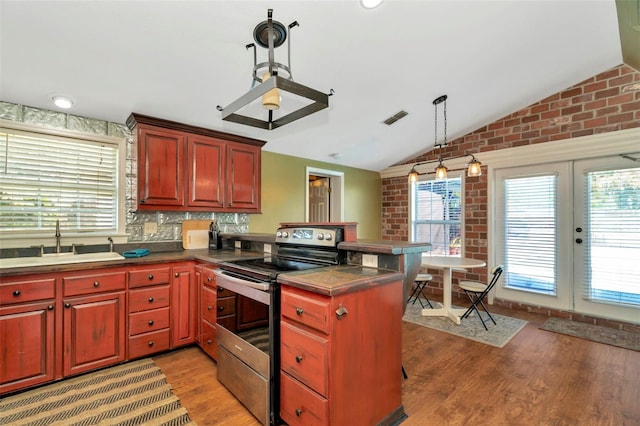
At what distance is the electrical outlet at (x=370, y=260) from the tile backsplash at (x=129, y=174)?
224cm

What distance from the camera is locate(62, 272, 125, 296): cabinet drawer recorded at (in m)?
2.19

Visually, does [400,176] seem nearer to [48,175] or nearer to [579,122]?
[579,122]

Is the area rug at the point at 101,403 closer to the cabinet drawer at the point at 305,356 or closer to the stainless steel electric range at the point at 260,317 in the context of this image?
the stainless steel electric range at the point at 260,317

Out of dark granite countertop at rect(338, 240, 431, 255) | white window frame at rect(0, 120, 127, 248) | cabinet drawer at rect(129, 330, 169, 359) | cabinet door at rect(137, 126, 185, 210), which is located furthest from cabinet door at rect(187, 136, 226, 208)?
dark granite countertop at rect(338, 240, 431, 255)

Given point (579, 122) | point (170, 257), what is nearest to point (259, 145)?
point (170, 257)

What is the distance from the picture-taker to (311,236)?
2258 mm

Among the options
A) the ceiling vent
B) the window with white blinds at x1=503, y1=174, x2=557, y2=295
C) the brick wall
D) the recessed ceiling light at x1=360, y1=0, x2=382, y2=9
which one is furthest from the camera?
the window with white blinds at x1=503, y1=174, x2=557, y2=295

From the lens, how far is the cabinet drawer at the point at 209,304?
7.93 feet

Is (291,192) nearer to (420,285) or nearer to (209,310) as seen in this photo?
(209,310)

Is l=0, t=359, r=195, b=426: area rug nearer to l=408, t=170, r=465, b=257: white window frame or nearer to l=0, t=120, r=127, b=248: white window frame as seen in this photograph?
l=0, t=120, r=127, b=248: white window frame

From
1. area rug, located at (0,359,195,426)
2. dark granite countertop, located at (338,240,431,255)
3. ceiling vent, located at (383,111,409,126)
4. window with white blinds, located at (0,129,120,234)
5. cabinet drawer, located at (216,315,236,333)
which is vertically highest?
ceiling vent, located at (383,111,409,126)

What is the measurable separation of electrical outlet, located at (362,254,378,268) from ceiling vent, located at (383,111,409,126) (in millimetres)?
2373

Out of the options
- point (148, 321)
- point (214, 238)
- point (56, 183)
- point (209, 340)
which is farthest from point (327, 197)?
point (56, 183)

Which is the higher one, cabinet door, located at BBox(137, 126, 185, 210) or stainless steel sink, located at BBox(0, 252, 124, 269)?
cabinet door, located at BBox(137, 126, 185, 210)
